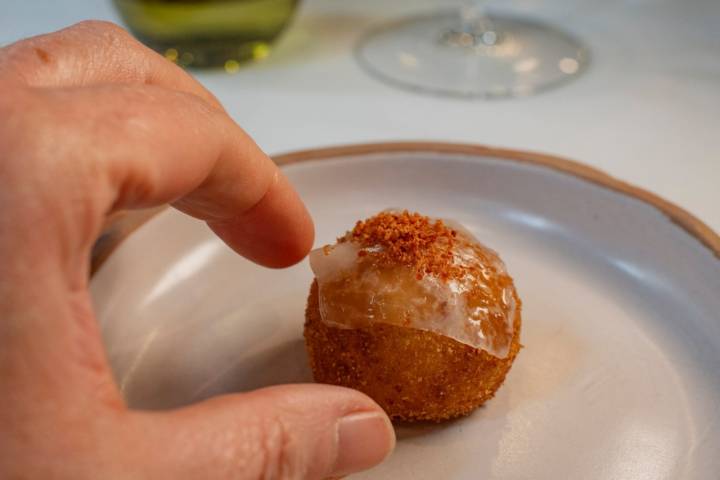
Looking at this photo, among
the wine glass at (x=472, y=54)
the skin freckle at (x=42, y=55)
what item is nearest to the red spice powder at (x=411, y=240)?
the skin freckle at (x=42, y=55)

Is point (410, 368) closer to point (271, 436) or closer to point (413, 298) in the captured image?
point (413, 298)

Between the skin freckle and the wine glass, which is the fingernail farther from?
the wine glass

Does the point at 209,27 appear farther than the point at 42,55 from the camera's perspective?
Yes

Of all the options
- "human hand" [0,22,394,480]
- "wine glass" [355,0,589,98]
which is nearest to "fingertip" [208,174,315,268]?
"human hand" [0,22,394,480]

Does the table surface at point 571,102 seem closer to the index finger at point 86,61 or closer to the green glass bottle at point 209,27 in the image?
the green glass bottle at point 209,27

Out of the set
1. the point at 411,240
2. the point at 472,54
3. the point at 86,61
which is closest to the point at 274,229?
the point at 411,240

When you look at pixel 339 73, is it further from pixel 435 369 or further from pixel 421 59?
pixel 435 369
